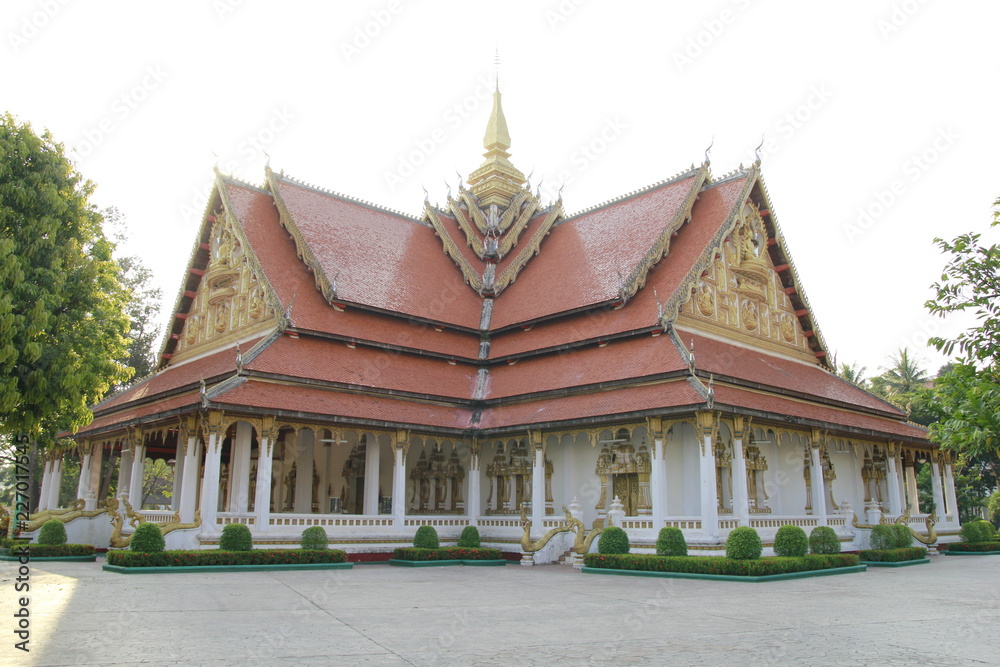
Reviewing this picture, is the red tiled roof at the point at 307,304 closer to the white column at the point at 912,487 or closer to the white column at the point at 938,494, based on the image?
the white column at the point at 938,494

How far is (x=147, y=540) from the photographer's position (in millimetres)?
16922

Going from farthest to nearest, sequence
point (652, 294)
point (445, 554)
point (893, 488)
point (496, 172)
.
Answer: point (496, 172), point (893, 488), point (652, 294), point (445, 554)

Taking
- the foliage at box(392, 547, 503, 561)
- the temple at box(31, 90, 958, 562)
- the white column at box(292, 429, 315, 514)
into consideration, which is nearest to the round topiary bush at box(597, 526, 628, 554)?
the temple at box(31, 90, 958, 562)

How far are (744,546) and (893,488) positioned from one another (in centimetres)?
1199

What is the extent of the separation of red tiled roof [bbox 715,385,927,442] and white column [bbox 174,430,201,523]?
13122 millimetres

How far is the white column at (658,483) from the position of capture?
19.2m

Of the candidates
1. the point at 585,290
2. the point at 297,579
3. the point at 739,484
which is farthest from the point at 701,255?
the point at 297,579

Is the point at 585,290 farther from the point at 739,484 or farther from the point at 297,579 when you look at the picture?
the point at 297,579

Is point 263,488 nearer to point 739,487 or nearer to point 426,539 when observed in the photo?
point 426,539

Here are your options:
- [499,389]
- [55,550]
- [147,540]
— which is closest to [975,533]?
[499,389]

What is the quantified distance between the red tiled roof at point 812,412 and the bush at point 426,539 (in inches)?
320

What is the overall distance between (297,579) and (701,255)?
1519cm

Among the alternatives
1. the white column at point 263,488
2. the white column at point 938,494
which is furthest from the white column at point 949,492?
the white column at point 263,488

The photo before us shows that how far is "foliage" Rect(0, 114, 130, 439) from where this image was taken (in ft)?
56.2
